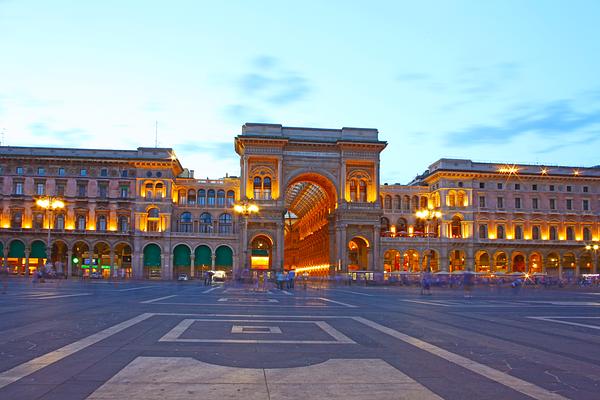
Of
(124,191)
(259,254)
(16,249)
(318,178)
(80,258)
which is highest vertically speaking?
(318,178)

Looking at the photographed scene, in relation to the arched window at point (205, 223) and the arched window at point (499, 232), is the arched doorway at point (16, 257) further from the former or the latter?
the arched window at point (499, 232)

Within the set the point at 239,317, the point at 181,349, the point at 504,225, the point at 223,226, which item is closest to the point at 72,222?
the point at 223,226

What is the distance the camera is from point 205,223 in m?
105

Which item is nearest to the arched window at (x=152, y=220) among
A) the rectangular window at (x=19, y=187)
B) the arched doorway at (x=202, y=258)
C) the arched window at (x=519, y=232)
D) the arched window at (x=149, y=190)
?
the arched window at (x=149, y=190)

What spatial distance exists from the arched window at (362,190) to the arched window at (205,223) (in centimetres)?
2497

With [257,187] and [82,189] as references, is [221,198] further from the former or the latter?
[82,189]

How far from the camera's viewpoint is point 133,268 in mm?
97312

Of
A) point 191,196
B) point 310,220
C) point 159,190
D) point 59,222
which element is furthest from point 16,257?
point 310,220

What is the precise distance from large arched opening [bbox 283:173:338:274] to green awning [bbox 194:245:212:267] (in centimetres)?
1559

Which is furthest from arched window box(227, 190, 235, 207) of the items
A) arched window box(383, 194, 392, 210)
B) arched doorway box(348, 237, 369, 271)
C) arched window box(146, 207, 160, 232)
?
arched window box(383, 194, 392, 210)

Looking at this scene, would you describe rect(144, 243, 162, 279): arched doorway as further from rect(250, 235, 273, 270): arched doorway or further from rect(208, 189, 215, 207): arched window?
rect(250, 235, 273, 270): arched doorway

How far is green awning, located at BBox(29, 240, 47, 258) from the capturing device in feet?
311

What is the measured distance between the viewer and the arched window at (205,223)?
344ft

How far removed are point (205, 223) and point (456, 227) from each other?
135ft
